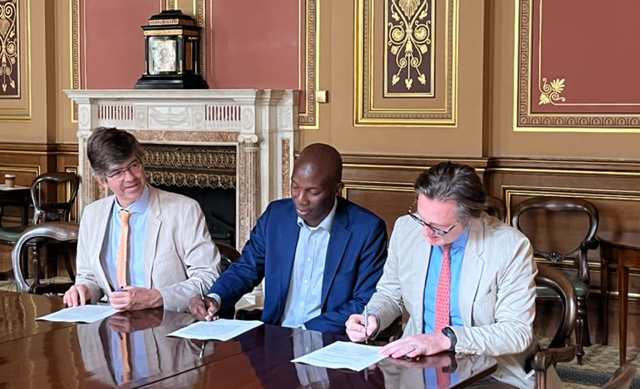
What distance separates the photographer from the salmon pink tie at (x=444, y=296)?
9.49 ft

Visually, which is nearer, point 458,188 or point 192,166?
point 458,188

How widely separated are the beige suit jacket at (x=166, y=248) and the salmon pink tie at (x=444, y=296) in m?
0.94

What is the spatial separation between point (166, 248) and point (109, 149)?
Answer: 16.8 inches

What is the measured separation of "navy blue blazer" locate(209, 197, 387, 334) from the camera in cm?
331

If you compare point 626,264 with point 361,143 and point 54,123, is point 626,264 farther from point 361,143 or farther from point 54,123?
point 54,123

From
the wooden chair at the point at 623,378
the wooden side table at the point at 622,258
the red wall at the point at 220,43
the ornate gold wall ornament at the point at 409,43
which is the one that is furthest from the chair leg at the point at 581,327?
the wooden chair at the point at 623,378

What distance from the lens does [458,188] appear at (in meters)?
2.79

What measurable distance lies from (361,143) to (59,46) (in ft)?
9.84

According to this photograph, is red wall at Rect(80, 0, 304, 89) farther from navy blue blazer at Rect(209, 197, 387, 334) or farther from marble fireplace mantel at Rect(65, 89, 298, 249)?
navy blue blazer at Rect(209, 197, 387, 334)

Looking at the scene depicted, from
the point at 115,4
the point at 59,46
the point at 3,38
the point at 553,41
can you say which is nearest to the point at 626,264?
the point at 553,41

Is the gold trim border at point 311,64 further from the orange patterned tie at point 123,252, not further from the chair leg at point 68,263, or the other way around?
the orange patterned tie at point 123,252

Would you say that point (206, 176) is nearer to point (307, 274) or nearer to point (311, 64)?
point (311, 64)

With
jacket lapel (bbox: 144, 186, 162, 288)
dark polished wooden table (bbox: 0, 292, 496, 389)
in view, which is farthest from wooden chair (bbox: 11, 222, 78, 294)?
dark polished wooden table (bbox: 0, 292, 496, 389)

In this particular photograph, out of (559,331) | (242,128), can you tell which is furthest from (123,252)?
(242,128)
